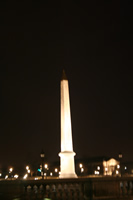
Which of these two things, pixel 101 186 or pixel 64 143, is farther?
pixel 64 143

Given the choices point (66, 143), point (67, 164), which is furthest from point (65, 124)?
point (67, 164)

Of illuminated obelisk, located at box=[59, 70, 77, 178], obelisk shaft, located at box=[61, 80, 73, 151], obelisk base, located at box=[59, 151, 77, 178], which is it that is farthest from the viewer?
obelisk shaft, located at box=[61, 80, 73, 151]

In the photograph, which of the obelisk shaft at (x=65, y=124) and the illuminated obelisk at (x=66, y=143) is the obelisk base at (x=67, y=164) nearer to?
the illuminated obelisk at (x=66, y=143)

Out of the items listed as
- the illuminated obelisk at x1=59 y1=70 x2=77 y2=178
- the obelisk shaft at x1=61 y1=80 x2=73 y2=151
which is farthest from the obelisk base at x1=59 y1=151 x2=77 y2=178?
the obelisk shaft at x1=61 y1=80 x2=73 y2=151

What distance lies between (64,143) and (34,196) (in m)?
16.3

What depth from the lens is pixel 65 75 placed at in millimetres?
31984

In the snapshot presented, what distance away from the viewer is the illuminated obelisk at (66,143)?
28.5 m

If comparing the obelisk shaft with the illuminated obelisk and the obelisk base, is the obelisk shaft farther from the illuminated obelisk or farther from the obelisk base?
the obelisk base

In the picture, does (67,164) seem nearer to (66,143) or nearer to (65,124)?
(66,143)

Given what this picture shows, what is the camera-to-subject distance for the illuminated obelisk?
28500 millimetres

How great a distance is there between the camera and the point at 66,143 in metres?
28.8

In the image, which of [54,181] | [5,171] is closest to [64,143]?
[54,181]

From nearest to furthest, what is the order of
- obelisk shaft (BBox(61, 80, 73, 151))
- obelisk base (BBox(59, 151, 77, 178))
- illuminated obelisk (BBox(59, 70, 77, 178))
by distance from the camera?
obelisk base (BBox(59, 151, 77, 178))
illuminated obelisk (BBox(59, 70, 77, 178))
obelisk shaft (BBox(61, 80, 73, 151))

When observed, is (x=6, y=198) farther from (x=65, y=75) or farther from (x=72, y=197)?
(x=65, y=75)
